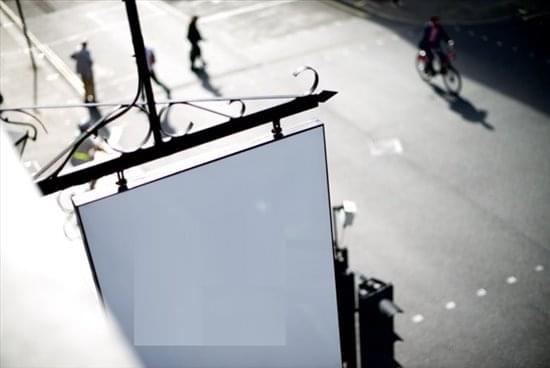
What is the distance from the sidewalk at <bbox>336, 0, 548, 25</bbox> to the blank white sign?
633 inches

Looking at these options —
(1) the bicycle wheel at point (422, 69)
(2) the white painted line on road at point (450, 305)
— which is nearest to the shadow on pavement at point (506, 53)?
(1) the bicycle wheel at point (422, 69)

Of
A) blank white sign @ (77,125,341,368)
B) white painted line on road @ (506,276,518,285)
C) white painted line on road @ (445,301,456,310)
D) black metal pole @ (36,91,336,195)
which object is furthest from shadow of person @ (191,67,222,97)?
black metal pole @ (36,91,336,195)

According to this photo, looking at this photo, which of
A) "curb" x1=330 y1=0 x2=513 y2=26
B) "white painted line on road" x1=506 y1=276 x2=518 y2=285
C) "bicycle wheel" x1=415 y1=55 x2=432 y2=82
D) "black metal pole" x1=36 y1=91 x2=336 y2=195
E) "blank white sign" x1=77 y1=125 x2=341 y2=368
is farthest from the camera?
"curb" x1=330 y1=0 x2=513 y2=26

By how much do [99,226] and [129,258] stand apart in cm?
43

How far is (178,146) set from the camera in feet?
12.5

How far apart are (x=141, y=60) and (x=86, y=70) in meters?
11.0

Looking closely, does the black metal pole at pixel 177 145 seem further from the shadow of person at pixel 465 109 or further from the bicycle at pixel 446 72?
the bicycle at pixel 446 72

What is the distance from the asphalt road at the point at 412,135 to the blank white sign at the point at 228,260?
1.84 metres

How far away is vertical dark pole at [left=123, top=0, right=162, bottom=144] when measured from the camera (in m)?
3.61

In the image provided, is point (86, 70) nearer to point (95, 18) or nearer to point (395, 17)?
point (95, 18)

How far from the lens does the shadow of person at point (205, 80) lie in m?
16.2

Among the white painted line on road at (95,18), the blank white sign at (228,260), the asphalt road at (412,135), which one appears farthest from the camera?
the asphalt road at (412,135)

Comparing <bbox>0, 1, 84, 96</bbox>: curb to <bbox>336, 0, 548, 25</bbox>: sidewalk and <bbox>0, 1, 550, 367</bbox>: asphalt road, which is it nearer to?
<bbox>0, 1, 550, 367</bbox>: asphalt road

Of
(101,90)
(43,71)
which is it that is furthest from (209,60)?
(43,71)
